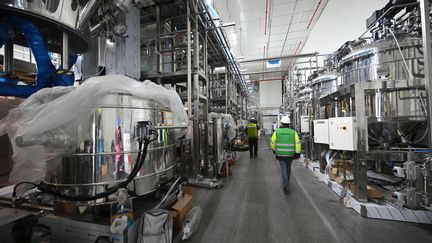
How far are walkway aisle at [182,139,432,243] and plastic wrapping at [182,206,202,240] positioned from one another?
0.07 m

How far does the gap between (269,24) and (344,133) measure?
528cm

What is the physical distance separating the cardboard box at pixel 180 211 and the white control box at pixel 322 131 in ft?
8.14

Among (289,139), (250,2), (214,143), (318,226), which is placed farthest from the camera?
(250,2)

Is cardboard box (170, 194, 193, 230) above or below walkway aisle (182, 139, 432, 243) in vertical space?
above

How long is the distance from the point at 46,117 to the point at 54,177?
0.53 metres

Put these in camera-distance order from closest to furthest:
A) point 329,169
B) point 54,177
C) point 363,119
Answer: point 54,177
point 363,119
point 329,169

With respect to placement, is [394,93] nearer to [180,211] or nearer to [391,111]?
[391,111]

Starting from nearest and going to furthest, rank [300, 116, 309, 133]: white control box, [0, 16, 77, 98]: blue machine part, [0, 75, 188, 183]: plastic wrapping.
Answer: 1. [0, 75, 188, 183]: plastic wrapping
2. [0, 16, 77, 98]: blue machine part
3. [300, 116, 309, 133]: white control box

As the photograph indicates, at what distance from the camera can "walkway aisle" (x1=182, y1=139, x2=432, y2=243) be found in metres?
1.74

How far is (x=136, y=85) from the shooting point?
1.45 m

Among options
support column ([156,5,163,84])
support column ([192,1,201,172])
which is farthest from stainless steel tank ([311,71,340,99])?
support column ([156,5,163,84])

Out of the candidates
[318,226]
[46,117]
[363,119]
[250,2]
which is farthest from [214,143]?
[250,2]

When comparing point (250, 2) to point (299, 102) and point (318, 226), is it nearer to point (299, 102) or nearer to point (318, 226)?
point (299, 102)

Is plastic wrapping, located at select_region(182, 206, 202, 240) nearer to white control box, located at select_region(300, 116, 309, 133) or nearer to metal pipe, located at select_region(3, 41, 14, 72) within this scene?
metal pipe, located at select_region(3, 41, 14, 72)
